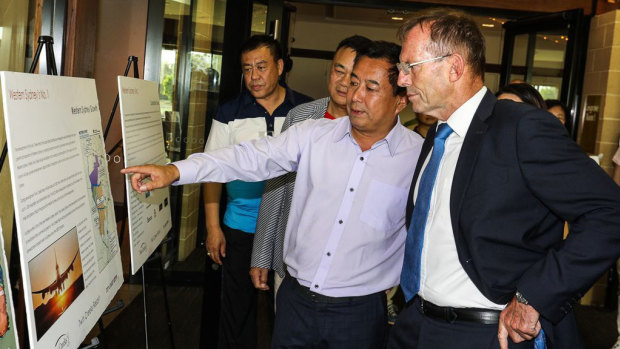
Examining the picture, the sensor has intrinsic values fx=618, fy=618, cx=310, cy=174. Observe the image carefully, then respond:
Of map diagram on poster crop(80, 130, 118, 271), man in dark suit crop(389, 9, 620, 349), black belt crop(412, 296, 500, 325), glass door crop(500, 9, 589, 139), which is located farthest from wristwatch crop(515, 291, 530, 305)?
glass door crop(500, 9, 589, 139)

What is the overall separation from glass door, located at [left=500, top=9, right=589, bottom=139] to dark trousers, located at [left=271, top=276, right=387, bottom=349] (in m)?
3.40

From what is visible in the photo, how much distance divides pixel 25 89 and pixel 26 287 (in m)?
0.46

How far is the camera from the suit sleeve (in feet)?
4.75

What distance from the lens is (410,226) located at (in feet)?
6.02

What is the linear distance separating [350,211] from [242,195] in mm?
1053

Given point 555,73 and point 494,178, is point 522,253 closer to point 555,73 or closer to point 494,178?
point 494,178

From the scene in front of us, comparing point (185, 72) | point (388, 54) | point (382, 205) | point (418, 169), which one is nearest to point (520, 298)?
point (418, 169)

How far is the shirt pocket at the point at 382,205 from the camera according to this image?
6.92 ft

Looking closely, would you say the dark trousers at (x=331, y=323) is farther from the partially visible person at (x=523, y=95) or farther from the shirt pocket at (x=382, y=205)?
the partially visible person at (x=523, y=95)

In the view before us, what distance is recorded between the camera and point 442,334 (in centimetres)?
169

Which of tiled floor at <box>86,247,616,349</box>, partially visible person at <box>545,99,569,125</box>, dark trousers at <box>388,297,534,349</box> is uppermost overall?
partially visible person at <box>545,99,569,125</box>

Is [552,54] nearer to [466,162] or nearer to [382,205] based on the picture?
[382,205]

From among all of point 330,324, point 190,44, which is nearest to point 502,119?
point 330,324

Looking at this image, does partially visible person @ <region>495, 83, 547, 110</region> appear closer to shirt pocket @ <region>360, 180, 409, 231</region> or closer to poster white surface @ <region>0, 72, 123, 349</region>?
shirt pocket @ <region>360, 180, 409, 231</region>
